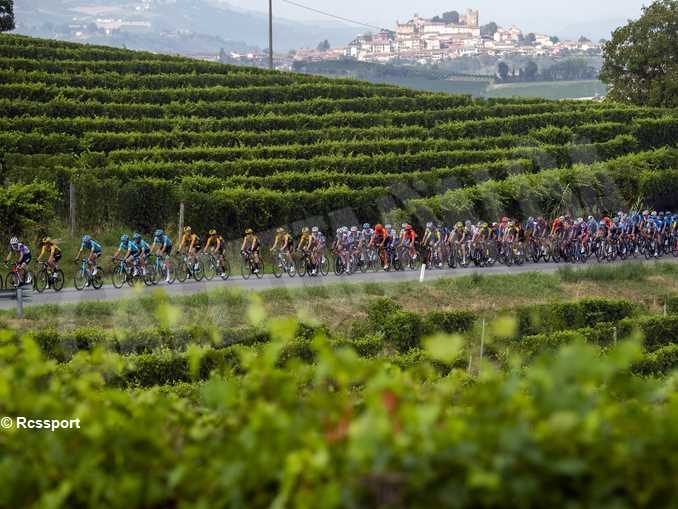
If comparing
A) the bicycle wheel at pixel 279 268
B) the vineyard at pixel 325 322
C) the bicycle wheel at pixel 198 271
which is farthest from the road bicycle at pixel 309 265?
the bicycle wheel at pixel 198 271

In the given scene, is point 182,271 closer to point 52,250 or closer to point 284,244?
point 284,244

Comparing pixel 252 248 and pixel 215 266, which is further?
pixel 252 248

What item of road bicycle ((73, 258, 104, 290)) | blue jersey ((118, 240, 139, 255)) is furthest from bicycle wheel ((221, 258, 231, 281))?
road bicycle ((73, 258, 104, 290))

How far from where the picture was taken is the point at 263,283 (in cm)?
2753

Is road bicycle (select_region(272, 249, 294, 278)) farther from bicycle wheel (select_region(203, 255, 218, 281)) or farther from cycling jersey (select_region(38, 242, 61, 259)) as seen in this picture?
cycling jersey (select_region(38, 242, 61, 259))

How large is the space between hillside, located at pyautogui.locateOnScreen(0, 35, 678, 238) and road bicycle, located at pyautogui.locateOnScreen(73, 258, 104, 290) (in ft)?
10.1

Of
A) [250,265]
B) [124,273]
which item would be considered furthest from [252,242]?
[124,273]

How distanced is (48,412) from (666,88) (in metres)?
54.4

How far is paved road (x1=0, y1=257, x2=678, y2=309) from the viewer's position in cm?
2416

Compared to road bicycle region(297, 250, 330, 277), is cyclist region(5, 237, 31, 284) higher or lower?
higher

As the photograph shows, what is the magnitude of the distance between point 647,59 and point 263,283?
35620mm

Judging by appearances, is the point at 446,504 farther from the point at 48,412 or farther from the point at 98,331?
the point at 98,331

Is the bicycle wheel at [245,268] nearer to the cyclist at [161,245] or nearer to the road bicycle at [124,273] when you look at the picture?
the cyclist at [161,245]

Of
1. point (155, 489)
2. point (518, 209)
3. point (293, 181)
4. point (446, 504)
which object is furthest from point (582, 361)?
point (518, 209)
